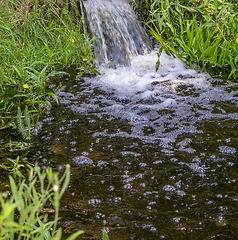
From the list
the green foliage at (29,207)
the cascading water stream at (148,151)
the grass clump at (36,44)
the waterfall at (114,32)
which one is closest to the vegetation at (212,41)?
the cascading water stream at (148,151)

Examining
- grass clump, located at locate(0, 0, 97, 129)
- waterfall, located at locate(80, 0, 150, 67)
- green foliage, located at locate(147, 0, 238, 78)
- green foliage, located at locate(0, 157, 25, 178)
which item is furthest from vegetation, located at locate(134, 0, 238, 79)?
green foliage, located at locate(0, 157, 25, 178)

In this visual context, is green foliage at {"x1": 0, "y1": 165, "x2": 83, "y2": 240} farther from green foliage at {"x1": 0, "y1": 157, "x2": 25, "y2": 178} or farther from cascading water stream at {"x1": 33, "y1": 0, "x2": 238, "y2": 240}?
green foliage at {"x1": 0, "y1": 157, "x2": 25, "y2": 178}

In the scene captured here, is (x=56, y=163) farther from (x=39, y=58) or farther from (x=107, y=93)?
(x=39, y=58)

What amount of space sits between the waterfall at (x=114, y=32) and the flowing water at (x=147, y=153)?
793mm

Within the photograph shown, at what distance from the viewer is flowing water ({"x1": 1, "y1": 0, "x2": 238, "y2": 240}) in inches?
50.9

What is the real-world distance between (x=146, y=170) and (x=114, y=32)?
114 inches

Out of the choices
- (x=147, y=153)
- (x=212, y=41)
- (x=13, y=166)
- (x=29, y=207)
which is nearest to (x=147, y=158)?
(x=147, y=153)

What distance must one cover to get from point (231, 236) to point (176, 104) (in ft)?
4.96

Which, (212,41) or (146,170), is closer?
(146,170)

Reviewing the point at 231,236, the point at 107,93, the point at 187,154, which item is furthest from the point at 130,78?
the point at 231,236

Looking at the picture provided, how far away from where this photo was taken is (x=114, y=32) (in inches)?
159

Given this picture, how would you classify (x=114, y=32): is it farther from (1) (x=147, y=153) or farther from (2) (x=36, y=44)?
(1) (x=147, y=153)

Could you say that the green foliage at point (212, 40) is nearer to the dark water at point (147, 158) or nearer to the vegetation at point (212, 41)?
the vegetation at point (212, 41)

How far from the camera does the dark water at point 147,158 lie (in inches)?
50.6
